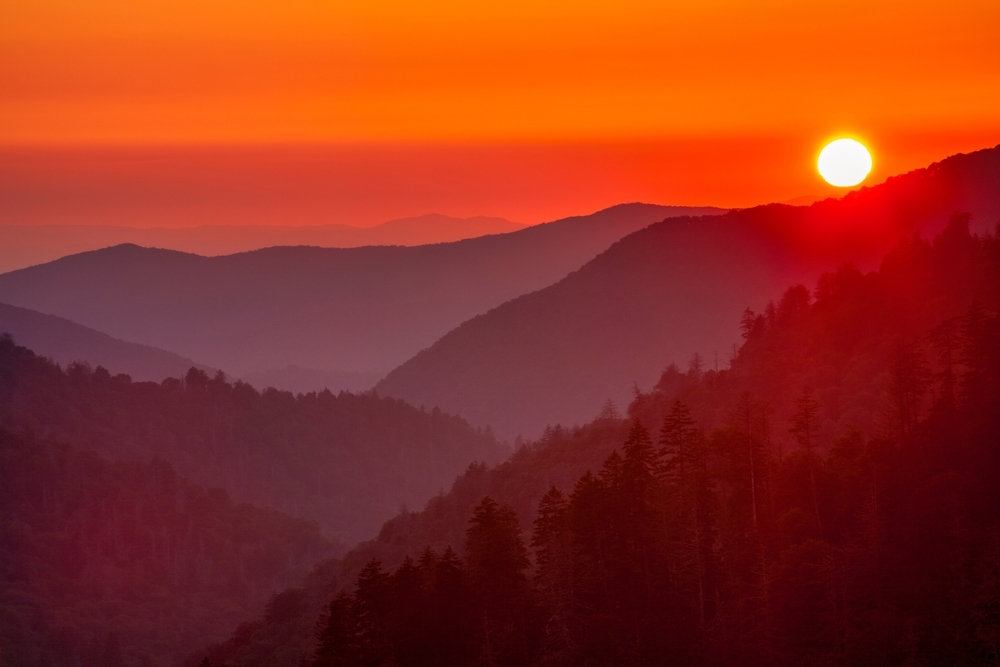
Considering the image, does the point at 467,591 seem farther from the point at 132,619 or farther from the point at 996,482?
the point at 132,619

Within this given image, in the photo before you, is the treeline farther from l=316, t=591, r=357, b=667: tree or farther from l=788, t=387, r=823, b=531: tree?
l=788, t=387, r=823, b=531: tree

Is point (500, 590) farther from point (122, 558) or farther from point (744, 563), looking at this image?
point (122, 558)

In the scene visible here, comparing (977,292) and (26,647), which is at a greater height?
(977,292)

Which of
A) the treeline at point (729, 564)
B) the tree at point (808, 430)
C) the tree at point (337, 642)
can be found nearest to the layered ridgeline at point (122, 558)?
the tree at point (337, 642)

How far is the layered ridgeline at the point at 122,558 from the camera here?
399ft

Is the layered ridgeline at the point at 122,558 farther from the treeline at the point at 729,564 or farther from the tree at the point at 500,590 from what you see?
the tree at the point at 500,590

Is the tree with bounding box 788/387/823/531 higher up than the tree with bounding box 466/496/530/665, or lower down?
higher up

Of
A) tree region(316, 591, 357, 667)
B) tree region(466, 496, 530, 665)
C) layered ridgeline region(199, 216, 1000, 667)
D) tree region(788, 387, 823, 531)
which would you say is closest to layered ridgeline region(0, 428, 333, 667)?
tree region(316, 591, 357, 667)

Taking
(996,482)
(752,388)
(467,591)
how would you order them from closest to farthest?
(996,482), (467,591), (752,388)

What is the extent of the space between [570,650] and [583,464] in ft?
156

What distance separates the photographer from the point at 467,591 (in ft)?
188

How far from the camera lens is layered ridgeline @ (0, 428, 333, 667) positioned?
4783 inches

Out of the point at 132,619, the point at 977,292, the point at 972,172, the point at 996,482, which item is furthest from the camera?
the point at 972,172

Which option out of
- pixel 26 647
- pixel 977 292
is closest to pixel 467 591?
pixel 977 292
